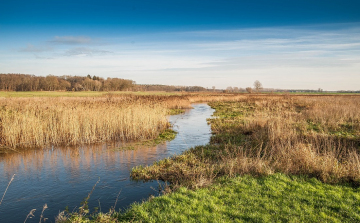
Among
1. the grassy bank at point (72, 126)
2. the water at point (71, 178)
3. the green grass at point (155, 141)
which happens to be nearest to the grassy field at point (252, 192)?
the water at point (71, 178)

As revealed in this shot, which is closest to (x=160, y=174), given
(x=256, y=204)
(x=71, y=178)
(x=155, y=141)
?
(x=71, y=178)

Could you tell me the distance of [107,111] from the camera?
51.9ft

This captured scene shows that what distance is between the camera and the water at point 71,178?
6.59 m

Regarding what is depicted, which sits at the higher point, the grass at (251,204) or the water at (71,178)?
the grass at (251,204)

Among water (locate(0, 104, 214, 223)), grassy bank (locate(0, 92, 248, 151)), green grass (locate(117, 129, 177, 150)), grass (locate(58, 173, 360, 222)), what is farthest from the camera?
green grass (locate(117, 129, 177, 150))

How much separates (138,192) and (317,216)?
4.67 metres

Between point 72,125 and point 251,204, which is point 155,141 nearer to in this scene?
point 72,125

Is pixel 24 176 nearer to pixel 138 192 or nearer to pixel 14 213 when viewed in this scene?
pixel 14 213

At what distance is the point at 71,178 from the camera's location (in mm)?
8508

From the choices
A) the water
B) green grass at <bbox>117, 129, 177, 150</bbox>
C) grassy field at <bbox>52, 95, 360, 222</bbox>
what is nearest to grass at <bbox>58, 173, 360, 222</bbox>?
grassy field at <bbox>52, 95, 360, 222</bbox>

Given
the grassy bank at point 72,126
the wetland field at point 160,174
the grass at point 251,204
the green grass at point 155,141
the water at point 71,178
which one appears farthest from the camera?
the green grass at point 155,141

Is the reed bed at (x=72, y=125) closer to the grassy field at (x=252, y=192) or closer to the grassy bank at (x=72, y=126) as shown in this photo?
the grassy bank at (x=72, y=126)

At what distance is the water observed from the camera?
6.59 meters

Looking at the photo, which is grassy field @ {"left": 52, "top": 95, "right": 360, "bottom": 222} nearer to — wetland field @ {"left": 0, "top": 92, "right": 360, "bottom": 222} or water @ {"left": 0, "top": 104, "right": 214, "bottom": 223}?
wetland field @ {"left": 0, "top": 92, "right": 360, "bottom": 222}
